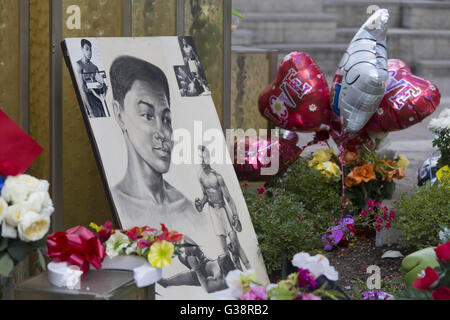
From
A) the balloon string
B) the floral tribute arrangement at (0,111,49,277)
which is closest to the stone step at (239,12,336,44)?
the balloon string

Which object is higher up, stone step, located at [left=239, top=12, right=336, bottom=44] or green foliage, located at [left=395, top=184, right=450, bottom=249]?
stone step, located at [left=239, top=12, right=336, bottom=44]

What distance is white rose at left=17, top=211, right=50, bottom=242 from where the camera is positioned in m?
1.78

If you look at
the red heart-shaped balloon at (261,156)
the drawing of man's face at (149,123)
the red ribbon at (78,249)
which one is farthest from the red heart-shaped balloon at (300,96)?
the red ribbon at (78,249)

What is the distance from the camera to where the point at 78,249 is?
1.89 metres

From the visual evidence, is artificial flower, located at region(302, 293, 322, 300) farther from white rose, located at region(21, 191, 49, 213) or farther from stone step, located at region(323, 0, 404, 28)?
stone step, located at region(323, 0, 404, 28)

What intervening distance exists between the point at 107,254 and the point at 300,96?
2.68 m

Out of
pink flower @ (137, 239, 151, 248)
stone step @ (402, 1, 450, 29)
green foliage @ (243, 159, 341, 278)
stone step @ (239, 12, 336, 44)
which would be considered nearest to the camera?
pink flower @ (137, 239, 151, 248)

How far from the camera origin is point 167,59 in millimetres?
3656

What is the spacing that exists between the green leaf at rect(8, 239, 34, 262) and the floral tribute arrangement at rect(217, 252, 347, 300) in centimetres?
49

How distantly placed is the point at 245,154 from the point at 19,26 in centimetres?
164

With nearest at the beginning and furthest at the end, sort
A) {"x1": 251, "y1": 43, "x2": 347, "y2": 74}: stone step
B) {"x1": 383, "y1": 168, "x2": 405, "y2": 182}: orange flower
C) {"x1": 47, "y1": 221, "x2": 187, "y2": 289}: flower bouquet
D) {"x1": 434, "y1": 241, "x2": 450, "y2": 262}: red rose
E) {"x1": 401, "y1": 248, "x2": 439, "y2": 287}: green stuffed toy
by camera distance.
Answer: {"x1": 434, "y1": 241, "x2": 450, "y2": 262}: red rose → {"x1": 47, "y1": 221, "x2": 187, "y2": 289}: flower bouquet → {"x1": 401, "y1": 248, "x2": 439, "y2": 287}: green stuffed toy → {"x1": 383, "y1": 168, "x2": 405, "y2": 182}: orange flower → {"x1": 251, "y1": 43, "x2": 347, "y2": 74}: stone step

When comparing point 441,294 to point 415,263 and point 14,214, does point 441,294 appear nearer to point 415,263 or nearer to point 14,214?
point 14,214
